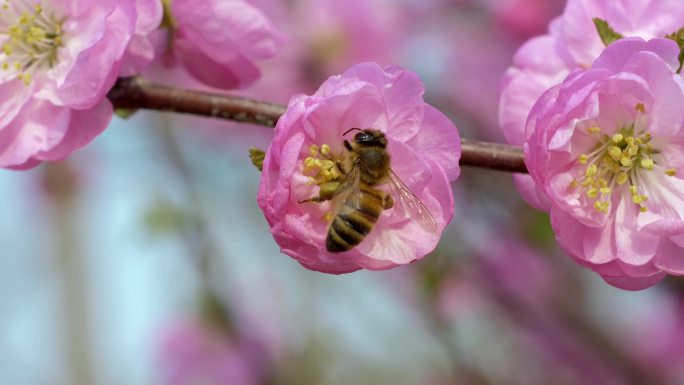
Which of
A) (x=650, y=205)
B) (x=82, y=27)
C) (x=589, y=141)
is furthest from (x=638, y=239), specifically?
(x=82, y=27)

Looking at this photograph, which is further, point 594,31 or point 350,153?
point 594,31

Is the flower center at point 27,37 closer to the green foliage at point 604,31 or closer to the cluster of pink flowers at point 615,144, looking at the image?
the cluster of pink flowers at point 615,144

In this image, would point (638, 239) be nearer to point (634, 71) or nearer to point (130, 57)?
point (634, 71)

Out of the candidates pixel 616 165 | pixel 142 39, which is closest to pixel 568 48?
pixel 616 165

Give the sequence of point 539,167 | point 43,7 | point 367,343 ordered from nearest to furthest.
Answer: point 539,167 < point 43,7 < point 367,343

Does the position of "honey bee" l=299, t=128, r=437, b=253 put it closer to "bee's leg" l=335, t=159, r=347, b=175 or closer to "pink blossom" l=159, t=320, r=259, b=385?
"bee's leg" l=335, t=159, r=347, b=175

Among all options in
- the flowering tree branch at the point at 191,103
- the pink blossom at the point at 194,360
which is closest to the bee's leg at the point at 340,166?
the flowering tree branch at the point at 191,103

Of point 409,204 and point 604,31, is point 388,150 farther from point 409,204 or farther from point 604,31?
point 604,31
